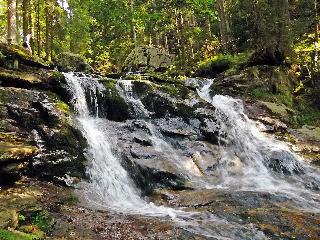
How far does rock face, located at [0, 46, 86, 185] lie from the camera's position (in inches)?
427

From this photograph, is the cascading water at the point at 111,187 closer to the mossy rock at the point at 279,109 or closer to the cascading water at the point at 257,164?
the cascading water at the point at 257,164

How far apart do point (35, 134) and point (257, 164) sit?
779cm

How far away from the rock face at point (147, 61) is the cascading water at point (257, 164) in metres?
12.2

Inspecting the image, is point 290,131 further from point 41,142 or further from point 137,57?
point 137,57

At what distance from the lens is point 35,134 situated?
12.4m

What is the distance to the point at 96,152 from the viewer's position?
13.2 metres

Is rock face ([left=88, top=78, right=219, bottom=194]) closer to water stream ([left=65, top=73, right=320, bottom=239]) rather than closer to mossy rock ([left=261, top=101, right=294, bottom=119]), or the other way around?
water stream ([left=65, top=73, right=320, bottom=239])

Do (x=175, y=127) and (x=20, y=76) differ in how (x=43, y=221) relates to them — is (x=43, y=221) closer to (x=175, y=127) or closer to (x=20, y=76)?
(x=20, y=76)

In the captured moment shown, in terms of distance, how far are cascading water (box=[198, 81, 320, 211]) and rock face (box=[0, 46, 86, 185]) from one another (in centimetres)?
474

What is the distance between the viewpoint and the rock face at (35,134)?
10.8m

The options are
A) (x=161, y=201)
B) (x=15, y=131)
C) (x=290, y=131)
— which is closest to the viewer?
(x=161, y=201)

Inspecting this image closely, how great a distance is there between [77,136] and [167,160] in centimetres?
309

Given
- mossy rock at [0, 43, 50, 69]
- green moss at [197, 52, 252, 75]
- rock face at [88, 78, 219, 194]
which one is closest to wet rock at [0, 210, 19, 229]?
rock face at [88, 78, 219, 194]

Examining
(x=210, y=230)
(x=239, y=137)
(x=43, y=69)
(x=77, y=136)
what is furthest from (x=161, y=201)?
(x=43, y=69)
